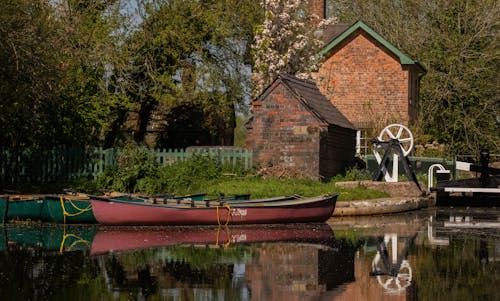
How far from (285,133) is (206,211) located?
29.6 feet

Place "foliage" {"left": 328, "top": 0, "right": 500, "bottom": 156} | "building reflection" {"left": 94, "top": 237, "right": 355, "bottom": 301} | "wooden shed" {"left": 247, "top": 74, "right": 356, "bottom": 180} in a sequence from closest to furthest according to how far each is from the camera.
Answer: "building reflection" {"left": 94, "top": 237, "right": 355, "bottom": 301} → "wooden shed" {"left": 247, "top": 74, "right": 356, "bottom": 180} → "foliage" {"left": 328, "top": 0, "right": 500, "bottom": 156}

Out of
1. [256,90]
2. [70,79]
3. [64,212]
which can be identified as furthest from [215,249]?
[256,90]

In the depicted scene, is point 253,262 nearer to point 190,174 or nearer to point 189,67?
point 190,174

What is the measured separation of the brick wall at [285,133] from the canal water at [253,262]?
6030 millimetres

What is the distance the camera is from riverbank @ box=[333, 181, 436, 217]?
29788 millimetres

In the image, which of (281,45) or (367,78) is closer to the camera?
(367,78)

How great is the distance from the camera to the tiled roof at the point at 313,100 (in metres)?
33.1

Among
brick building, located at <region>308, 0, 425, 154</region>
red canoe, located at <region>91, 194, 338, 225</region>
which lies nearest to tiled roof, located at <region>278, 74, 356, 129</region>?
red canoe, located at <region>91, 194, 338, 225</region>

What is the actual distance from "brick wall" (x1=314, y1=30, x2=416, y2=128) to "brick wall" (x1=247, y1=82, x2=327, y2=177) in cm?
1741

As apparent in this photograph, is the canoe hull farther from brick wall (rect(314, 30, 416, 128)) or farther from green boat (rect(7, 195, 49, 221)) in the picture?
brick wall (rect(314, 30, 416, 128))

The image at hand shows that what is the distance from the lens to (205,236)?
23172mm

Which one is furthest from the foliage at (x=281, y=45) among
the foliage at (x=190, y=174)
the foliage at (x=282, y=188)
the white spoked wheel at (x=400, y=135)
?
the foliage at (x=282, y=188)

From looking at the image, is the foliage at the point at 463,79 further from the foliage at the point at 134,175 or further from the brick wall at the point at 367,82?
the foliage at the point at 134,175

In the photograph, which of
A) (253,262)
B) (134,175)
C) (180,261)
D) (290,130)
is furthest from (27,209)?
(290,130)
